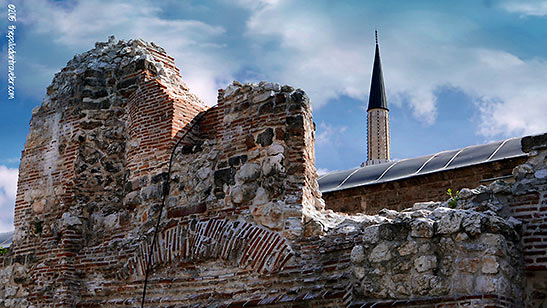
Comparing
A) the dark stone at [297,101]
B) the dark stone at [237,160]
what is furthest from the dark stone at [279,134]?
the dark stone at [237,160]

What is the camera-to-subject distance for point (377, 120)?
43.6 metres

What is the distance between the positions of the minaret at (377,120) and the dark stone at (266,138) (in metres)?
33.3

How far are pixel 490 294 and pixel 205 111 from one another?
4.57 m

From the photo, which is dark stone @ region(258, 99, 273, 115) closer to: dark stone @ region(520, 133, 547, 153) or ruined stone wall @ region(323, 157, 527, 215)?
dark stone @ region(520, 133, 547, 153)

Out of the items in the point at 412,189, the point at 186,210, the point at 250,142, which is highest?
the point at 412,189

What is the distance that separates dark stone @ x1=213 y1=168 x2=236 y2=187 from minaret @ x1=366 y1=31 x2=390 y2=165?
1309 inches

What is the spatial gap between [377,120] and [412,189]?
99.3ft

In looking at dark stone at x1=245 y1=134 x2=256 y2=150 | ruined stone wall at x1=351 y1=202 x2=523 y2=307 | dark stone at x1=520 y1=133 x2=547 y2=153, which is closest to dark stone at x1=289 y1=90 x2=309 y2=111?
dark stone at x1=245 y1=134 x2=256 y2=150

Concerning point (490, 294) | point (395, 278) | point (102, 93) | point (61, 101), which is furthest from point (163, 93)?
point (490, 294)

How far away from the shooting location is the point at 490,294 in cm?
518

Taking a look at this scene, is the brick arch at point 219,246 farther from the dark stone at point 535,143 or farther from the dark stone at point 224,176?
the dark stone at point 535,143

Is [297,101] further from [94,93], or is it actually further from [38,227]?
[38,227]

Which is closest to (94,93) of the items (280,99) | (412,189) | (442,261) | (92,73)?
(92,73)

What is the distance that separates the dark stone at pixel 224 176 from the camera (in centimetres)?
750
